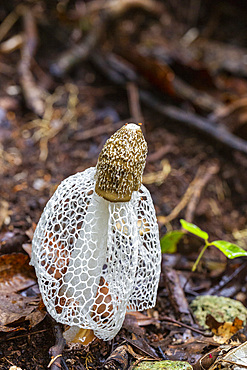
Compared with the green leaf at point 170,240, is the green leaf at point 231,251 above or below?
above

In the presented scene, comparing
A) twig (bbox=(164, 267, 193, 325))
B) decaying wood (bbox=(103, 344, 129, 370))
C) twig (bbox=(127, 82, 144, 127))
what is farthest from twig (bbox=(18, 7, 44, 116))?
decaying wood (bbox=(103, 344, 129, 370))

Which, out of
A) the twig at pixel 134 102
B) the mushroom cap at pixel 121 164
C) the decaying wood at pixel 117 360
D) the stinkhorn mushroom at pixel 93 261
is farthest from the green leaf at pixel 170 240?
the twig at pixel 134 102

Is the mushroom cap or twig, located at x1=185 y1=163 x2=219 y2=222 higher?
the mushroom cap

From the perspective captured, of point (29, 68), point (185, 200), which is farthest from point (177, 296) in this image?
point (29, 68)

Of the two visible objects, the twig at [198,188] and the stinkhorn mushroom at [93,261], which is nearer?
the stinkhorn mushroom at [93,261]

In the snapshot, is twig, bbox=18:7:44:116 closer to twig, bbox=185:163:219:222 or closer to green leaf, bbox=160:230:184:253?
twig, bbox=185:163:219:222

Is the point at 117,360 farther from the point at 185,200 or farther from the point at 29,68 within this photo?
the point at 29,68

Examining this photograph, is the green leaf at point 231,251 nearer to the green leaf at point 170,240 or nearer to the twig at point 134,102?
the green leaf at point 170,240
